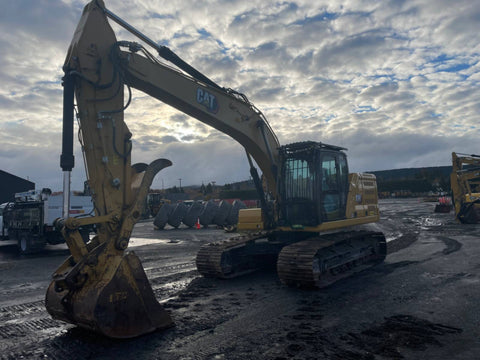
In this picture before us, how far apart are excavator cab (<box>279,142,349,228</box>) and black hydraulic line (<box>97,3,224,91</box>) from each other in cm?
233

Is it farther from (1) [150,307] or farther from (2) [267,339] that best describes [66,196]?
(2) [267,339]

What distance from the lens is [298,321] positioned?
5.65m

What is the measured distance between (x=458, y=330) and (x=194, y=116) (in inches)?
215

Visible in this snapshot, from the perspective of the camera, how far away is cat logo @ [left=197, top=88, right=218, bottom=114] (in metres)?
7.30

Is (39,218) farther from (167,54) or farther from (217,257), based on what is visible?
(167,54)

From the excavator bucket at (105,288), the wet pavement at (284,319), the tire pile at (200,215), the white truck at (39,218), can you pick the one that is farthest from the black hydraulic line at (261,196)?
the tire pile at (200,215)

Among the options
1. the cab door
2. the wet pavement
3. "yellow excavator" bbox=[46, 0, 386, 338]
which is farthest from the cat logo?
the wet pavement

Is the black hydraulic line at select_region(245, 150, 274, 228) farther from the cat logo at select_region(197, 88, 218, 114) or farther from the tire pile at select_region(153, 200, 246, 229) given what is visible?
the tire pile at select_region(153, 200, 246, 229)

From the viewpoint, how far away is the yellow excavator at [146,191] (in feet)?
16.1

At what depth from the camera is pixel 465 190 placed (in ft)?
70.4

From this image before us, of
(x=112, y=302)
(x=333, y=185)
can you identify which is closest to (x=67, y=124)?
(x=112, y=302)

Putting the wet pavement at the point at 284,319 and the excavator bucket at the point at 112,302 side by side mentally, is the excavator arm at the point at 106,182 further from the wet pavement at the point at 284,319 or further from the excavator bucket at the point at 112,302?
the wet pavement at the point at 284,319

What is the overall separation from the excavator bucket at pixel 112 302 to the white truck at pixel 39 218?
9.56 m

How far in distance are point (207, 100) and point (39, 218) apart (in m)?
10.4
